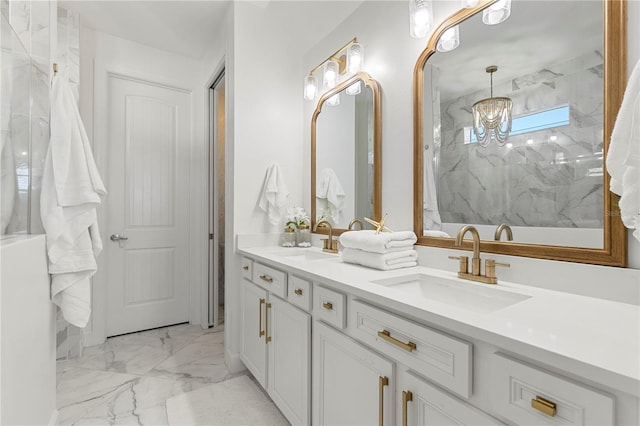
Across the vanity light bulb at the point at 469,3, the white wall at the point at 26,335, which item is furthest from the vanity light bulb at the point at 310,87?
the white wall at the point at 26,335

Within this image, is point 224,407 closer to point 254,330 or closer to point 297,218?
point 254,330

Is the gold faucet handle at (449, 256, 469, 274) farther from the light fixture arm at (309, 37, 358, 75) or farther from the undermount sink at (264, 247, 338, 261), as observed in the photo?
the light fixture arm at (309, 37, 358, 75)

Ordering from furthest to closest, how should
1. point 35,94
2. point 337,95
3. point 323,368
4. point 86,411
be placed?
1. point 337,95
2. point 86,411
3. point 35,94
4. point 323,368

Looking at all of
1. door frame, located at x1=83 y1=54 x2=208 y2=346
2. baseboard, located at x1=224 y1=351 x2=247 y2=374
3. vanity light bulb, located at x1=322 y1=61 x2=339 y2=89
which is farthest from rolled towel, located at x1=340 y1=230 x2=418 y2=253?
door frame, located at x1=83 y1=54 x2=208 y2=346

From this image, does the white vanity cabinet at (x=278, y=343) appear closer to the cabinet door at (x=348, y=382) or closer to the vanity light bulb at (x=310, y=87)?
the cabinet door at (x=348, y=382)

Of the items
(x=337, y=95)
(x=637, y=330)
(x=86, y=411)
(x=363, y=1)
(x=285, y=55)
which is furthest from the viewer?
(x=285, y=55)

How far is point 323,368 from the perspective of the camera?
1.31m

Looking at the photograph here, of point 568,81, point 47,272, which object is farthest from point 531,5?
point 47,272

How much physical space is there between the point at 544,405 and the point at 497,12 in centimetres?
137

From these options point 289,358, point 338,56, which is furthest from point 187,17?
point 289,358

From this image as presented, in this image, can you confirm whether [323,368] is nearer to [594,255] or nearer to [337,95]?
[594,255]

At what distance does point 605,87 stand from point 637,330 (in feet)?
2.41

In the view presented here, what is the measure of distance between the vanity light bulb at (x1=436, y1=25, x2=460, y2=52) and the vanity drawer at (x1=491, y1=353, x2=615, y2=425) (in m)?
1.32

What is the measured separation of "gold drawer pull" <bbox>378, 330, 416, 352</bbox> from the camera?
900mm
